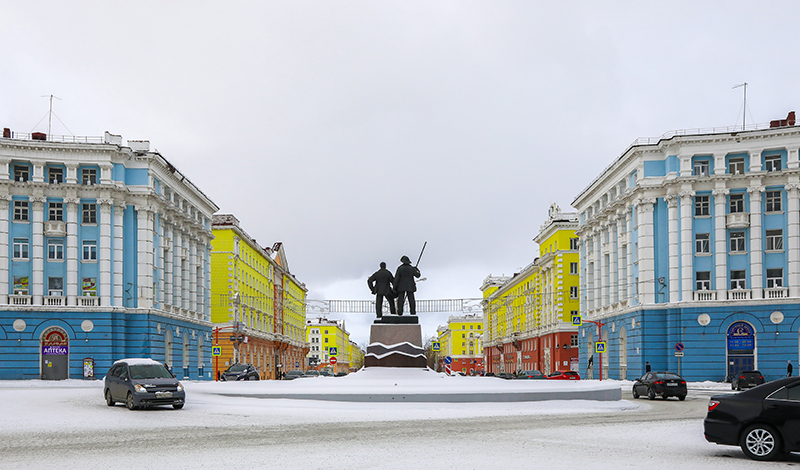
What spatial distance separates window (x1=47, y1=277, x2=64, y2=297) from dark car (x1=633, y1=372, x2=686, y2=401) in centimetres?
3728

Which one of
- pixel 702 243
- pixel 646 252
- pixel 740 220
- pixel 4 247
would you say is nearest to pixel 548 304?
pixel 646 252

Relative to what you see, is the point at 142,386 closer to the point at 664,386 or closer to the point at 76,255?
the point at 664,386

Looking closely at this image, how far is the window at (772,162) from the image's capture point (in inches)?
2176

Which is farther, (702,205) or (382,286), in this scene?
(702,205)

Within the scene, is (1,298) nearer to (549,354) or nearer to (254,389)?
(254,389)

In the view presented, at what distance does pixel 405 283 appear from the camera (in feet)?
107

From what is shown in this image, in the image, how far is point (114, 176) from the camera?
184ft

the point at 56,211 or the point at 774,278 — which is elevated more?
the point at 56,211

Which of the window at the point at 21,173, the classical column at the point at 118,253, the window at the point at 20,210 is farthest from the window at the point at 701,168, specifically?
the window at the point at 20,210

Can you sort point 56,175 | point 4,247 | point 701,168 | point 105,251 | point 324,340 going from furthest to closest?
point 324,340 < point 701,168 < point 105,251 < point 56,175 < point 4,247

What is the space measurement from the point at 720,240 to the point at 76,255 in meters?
43.0

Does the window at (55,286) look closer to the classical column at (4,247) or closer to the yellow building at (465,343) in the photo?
the classical column at (4,247)

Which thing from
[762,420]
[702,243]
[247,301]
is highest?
[702,243]

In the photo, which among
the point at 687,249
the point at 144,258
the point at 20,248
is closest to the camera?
the point at 20,248
